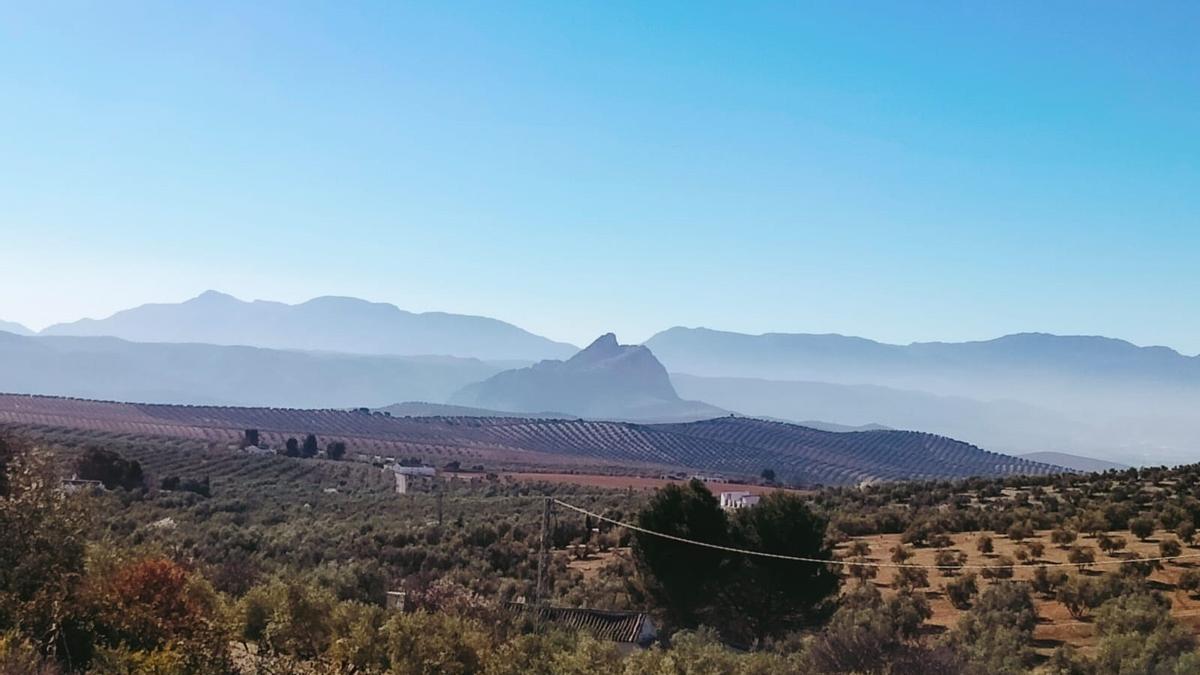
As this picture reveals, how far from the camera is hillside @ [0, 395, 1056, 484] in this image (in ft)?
303

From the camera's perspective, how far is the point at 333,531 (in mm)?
34031

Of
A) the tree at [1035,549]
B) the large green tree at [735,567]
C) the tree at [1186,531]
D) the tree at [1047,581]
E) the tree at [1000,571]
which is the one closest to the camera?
the tree at [1047,581]

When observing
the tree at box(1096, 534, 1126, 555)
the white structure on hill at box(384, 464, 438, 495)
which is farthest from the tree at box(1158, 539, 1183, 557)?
the white structure on hill at box(384, 464, 438, 495)

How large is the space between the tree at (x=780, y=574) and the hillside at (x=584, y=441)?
6176cm

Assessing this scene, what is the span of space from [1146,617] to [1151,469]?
27242mm

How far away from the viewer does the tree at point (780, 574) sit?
23.0 meters

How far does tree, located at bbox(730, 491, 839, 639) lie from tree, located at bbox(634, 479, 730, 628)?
49cm

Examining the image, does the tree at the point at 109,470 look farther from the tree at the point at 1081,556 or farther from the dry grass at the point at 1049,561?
the tree at the point at 1081,556

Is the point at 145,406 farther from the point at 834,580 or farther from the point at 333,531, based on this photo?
the point at 834,580

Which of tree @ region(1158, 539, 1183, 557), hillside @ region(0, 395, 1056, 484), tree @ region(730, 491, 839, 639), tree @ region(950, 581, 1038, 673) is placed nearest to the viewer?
tree @ region(950, 581, 1038, 673)

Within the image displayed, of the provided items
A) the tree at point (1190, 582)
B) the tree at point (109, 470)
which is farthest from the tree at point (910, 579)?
the tree at point (109, 470)

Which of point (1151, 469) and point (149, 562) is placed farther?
point (1151, 469)

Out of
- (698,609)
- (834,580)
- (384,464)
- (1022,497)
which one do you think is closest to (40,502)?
(698,609)

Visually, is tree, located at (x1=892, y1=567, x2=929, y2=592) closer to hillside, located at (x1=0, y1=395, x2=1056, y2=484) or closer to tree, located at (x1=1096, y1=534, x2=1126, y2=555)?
tree, located at (x1=1096, y1=534, x2=1126, y2=555)
